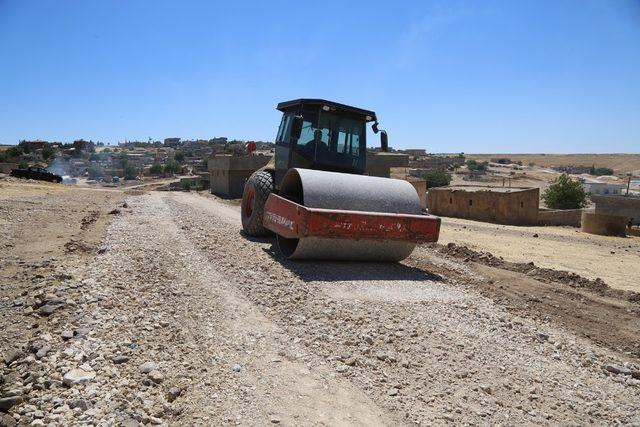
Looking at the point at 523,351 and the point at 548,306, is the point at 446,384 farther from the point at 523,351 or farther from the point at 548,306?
the point at 548,306

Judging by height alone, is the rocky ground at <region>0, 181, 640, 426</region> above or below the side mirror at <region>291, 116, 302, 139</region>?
below

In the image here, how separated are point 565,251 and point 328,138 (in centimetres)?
818

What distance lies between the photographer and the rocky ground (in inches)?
136

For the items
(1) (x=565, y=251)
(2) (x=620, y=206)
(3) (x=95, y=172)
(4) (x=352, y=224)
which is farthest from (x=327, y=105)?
(3) (x=95, y=172)

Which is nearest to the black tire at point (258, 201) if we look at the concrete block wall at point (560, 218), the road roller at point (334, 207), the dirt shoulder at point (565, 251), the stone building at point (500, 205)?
the road roller at point (334, 207)

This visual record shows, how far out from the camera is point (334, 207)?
23.3 feet

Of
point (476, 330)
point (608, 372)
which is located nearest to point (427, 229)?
point (476, 330)

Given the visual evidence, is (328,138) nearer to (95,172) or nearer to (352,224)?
(352,224)

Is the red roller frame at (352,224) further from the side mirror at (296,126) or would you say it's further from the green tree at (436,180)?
the green tree at (436,180)

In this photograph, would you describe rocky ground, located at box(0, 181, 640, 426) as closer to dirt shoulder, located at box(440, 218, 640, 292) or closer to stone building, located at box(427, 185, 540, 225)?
dirt shoulder, located at box(440, 218, 640, 292)

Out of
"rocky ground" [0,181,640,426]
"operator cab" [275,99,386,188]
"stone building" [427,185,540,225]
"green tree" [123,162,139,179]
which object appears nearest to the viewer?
"rocky ground" [0,181,640,426]

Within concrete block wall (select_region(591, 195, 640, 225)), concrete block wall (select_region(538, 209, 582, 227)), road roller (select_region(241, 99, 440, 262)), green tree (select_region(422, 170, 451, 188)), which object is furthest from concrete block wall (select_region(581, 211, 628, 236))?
green tree (select_region(422, 170, 451, 188))

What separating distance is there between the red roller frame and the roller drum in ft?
0.60

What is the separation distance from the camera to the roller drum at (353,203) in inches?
279
